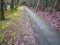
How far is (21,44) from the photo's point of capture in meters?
8.48

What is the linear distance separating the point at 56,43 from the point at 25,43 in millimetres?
1593

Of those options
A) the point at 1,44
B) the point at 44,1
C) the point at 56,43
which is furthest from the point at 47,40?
the point at 44,1

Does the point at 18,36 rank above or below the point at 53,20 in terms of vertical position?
above

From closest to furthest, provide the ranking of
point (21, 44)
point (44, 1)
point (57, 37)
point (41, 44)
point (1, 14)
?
point (41, 44), point (21, 44), point (57, 37), point (1, 14), point (44, 1)

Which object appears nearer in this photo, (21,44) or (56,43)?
(56,43)

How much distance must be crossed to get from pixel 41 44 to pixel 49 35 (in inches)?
75.4

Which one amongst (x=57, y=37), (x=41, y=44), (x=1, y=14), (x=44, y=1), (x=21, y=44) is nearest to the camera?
(x=41, y=44)

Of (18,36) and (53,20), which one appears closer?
(18,36)

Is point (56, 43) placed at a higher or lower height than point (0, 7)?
higher

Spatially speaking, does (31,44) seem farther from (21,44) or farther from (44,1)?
(44,1)

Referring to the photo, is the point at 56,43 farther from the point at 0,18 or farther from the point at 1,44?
the point at 0,18

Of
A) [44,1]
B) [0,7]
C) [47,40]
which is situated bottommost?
[44,1]

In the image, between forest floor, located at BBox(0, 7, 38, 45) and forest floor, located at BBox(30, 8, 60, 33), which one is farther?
forest floor, located at BBox(30, 8, 60, 33)

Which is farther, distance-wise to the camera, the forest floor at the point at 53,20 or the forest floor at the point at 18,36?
the forest floor at the point at 53,20
